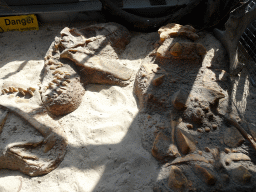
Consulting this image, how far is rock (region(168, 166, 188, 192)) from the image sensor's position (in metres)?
1.75

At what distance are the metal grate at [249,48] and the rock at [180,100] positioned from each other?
1.04 m

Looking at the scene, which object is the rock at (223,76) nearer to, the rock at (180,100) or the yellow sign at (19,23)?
the rock at (180,100)

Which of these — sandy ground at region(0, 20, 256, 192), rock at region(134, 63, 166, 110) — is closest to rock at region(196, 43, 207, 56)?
sandy ground at region(0, 20, 256, 192)

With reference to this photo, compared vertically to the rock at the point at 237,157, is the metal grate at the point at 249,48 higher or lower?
higher

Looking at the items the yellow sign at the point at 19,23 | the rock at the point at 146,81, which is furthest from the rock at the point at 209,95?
the yellow sign at the point at 19,23

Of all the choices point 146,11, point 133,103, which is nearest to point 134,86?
point 133,103

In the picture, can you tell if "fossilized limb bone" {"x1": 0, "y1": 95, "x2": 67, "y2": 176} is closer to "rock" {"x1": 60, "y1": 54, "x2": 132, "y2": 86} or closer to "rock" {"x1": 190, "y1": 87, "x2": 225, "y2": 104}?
"rock" {"x1": 60, "y1": 54, "x2": 132, "y2": 86}

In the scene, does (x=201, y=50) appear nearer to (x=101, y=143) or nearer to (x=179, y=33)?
(x=179, y=33)

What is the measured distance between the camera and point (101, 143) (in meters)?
2.20

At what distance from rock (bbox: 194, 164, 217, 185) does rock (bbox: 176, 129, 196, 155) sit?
0.17 m

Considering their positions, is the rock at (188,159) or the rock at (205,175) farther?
the rock at (188,159)

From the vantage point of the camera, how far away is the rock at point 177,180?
1.75 metres

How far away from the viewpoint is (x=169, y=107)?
232 cm

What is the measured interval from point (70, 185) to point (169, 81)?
1.47 meters
